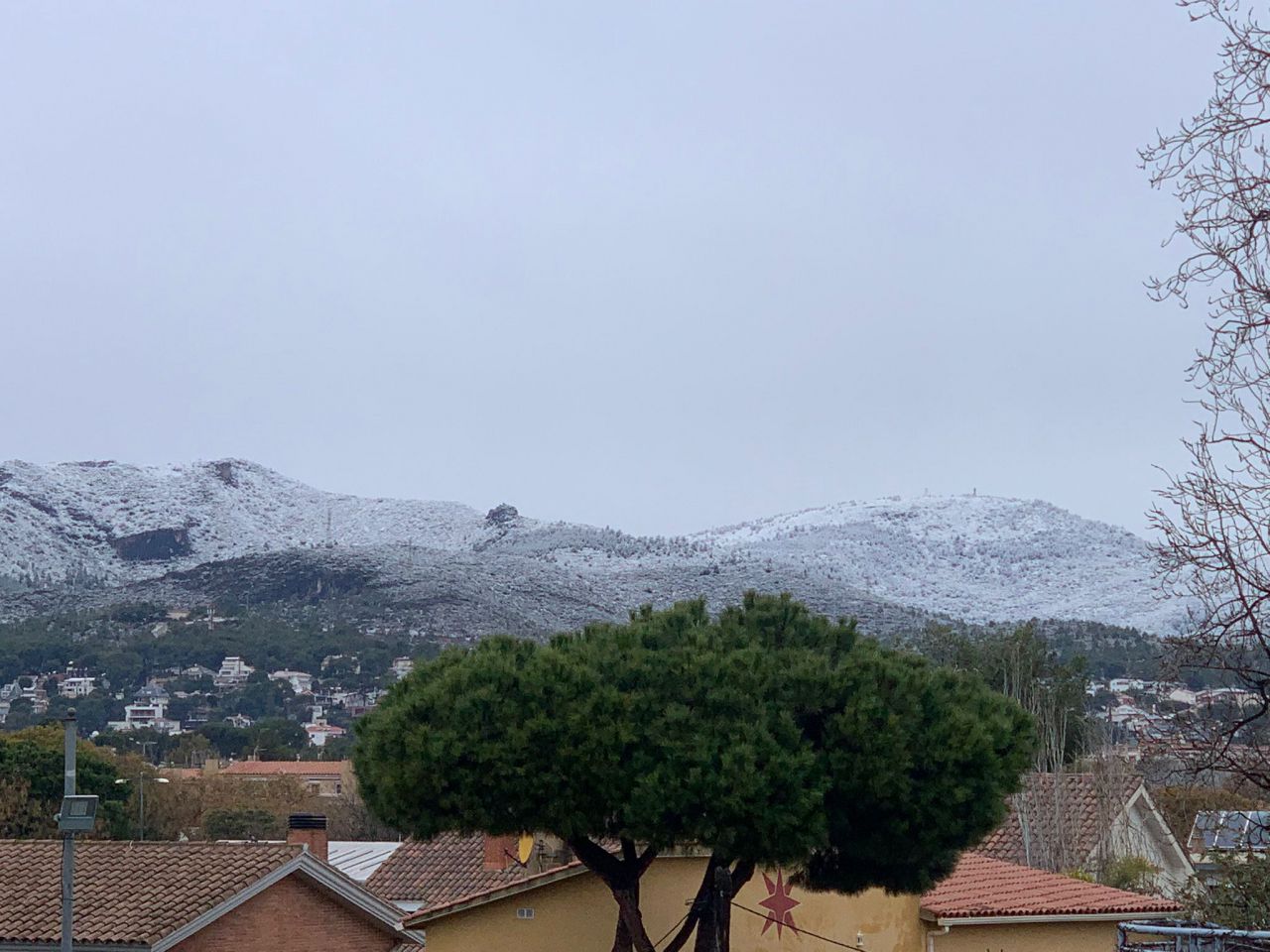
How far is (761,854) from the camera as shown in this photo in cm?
2005

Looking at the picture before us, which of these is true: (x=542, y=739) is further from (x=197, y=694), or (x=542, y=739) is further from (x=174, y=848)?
(x=197, y=694)

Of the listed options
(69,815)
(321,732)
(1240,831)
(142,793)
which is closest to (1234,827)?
(1240,831)

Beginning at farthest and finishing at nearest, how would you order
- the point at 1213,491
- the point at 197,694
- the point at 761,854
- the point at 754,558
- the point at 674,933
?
the point at 754,558 → the point at 197,694 → the point at 674,933 → the point at 761,854 → the point at 1213,491

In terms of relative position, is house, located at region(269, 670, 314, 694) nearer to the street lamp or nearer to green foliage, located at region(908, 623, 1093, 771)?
the street lamp

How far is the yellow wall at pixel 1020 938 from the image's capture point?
25594mm

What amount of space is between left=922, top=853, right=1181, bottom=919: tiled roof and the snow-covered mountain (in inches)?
3386

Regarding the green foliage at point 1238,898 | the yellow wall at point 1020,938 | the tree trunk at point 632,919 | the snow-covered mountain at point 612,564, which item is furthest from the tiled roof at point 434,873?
the snow-covered mountain at point 612,564

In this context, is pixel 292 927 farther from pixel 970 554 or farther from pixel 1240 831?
pixel 970 554

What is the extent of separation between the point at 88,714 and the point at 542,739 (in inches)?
3868

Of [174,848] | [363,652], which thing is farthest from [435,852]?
[363,652]

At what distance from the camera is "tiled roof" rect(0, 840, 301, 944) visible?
27672 mm

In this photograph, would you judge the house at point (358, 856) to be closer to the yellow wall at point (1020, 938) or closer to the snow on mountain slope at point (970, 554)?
the yellow wall at point (1020, 938)

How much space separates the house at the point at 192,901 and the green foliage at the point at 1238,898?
66.9 ft

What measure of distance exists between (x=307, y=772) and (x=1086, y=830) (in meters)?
54.3
